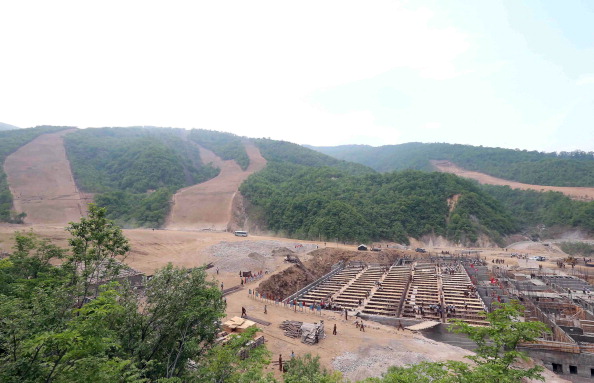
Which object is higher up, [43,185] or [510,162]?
[510,162]

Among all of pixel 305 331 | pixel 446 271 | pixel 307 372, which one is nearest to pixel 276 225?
pixel 446 271

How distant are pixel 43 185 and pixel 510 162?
143m

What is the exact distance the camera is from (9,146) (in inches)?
2906

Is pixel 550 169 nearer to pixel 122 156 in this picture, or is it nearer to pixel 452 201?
pixel 452 201

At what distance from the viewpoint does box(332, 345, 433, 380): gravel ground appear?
14.9m

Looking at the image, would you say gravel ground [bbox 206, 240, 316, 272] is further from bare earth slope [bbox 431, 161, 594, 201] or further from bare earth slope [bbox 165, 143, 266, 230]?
bare earth slope [bbox 431, 161, 594, 201]

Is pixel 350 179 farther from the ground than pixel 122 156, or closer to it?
closer to it

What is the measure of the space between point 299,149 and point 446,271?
86.6 m

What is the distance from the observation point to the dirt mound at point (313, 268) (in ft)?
104

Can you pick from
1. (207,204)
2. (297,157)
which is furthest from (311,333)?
(297,157)

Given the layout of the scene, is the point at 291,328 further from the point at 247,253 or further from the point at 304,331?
the point at 247,253

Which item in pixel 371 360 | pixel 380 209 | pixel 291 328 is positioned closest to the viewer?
pixel 371 360

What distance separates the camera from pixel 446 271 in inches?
1446

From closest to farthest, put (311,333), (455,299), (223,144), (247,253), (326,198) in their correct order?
→ 1. (311,333)
2. (455,299)
3. (247,253)
4. (326,198)
5. (223,144)
